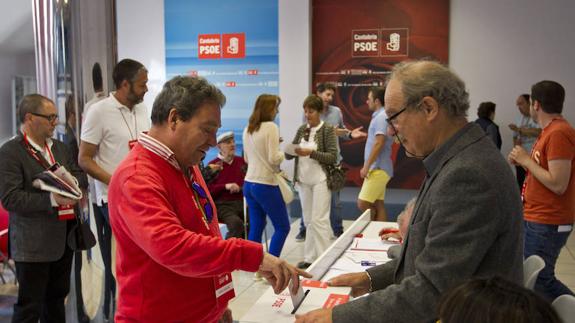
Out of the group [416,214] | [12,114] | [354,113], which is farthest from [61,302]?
[354,113]

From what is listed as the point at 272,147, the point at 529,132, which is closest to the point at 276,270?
the point at 272,147

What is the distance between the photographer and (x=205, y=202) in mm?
1834

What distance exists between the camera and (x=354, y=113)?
8844 millimetres

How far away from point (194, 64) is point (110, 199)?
8.12 meters

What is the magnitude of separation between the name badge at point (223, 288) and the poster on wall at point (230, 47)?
24.3 ft

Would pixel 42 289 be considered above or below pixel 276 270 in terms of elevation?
below

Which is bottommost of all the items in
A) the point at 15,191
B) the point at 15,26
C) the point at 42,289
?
the point at 42,289

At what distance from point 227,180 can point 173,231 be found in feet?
13.3

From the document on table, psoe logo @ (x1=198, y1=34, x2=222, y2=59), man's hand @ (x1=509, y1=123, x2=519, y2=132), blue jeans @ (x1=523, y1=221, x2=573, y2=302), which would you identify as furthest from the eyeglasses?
psoe logo @ (x1=198, y1=34, x2=222, y2=59)

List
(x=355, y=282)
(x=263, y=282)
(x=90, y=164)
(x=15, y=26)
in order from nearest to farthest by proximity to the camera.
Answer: (x=355, y=282) → (x=15, y=26) → (x=90, y=164) → (x=263, y=282)

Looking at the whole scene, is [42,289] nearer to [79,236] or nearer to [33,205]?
[79,236]

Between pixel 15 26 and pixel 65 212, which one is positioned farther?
Result: pixel 65 212

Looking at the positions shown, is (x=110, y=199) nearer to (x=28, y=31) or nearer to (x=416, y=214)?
(x=416, y=214)

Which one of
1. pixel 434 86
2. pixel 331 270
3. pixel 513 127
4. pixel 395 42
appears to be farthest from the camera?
pixel 395 42
